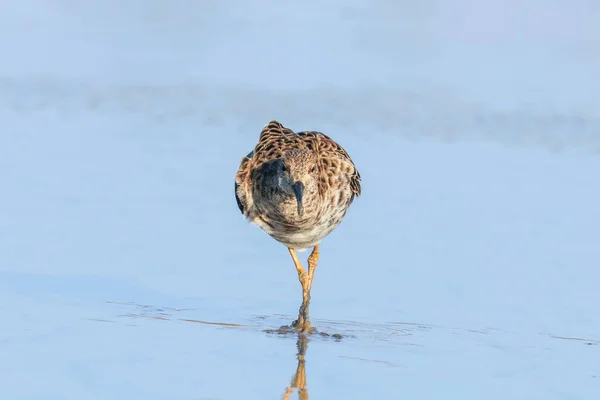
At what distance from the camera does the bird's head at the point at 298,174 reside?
31.8 ft

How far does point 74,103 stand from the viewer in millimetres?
16562

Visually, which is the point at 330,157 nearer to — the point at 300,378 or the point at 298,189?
the point at 298,189

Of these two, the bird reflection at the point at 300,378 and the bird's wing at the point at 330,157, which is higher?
the bird's wing at the point at 330,157

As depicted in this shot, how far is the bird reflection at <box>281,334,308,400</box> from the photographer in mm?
7676

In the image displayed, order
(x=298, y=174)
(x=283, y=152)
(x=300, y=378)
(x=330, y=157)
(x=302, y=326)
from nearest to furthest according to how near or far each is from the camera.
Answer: (x=300, y=378) < (x=302, y=326) < (x=298, y=174) < (x=283, y=152) < (x=330, y=157)

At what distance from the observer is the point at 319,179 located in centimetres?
1018

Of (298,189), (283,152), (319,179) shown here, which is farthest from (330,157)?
(298,189)

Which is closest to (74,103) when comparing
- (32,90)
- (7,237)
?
(32,90)

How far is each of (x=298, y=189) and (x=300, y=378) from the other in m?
2.01

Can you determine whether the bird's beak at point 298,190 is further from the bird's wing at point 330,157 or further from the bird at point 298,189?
the bird's wing at point 330,157

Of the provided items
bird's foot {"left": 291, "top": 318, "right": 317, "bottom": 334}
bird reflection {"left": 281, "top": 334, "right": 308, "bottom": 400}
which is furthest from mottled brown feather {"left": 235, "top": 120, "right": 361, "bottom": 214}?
bird reflection {"left": 281, "top": 334, "right": 308, "bottom": 400}

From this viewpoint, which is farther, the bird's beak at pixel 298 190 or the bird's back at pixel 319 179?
the bird's back at pixel 319 179

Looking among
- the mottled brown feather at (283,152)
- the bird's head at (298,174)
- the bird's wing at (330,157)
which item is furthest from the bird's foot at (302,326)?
the bird's wing at (330,157)

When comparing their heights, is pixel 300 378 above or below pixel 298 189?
below
